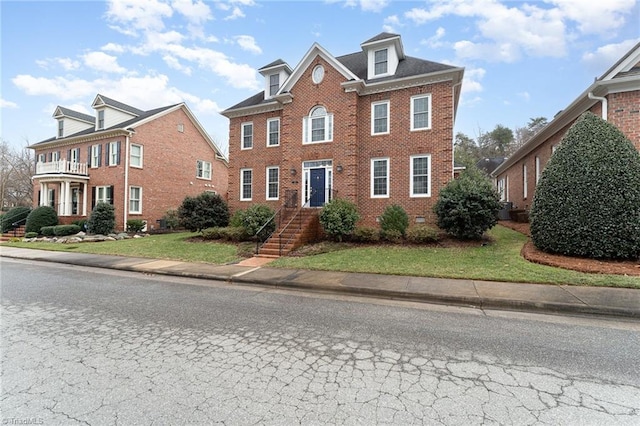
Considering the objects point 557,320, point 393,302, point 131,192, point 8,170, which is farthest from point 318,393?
point 8,170

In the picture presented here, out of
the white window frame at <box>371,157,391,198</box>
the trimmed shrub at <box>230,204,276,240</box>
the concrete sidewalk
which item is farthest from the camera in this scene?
the white window frame at <box>371,157,391,198</box>

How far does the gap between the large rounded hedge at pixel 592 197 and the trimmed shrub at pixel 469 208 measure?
1783 millimetres

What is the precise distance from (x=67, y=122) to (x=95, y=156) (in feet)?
19.6

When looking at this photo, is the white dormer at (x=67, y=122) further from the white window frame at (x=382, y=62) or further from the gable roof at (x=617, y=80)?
the gable roof at (x=617, y=80)

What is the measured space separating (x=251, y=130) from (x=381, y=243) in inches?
417

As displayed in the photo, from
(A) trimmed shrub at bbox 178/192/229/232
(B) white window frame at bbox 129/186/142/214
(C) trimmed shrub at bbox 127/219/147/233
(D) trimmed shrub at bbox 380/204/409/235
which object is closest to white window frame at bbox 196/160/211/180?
(B) white window frame at bbox 129/186/142/214

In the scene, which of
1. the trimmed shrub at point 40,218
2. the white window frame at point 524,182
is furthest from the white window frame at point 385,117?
the trimmed shrub at point 40,218

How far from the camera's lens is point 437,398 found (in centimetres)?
276

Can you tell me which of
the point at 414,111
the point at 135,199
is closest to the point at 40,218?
the point at 135,199

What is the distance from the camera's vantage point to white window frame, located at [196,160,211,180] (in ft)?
86.2

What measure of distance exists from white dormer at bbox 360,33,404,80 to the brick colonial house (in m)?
0.05

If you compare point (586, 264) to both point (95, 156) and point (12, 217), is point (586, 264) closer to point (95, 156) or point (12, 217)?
point (95, 156)

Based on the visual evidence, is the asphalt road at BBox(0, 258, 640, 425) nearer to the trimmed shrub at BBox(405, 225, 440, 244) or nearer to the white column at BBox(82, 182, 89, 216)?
the trimmed shrub at BBox(405, 225, 440, 244)

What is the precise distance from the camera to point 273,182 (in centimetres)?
1717
